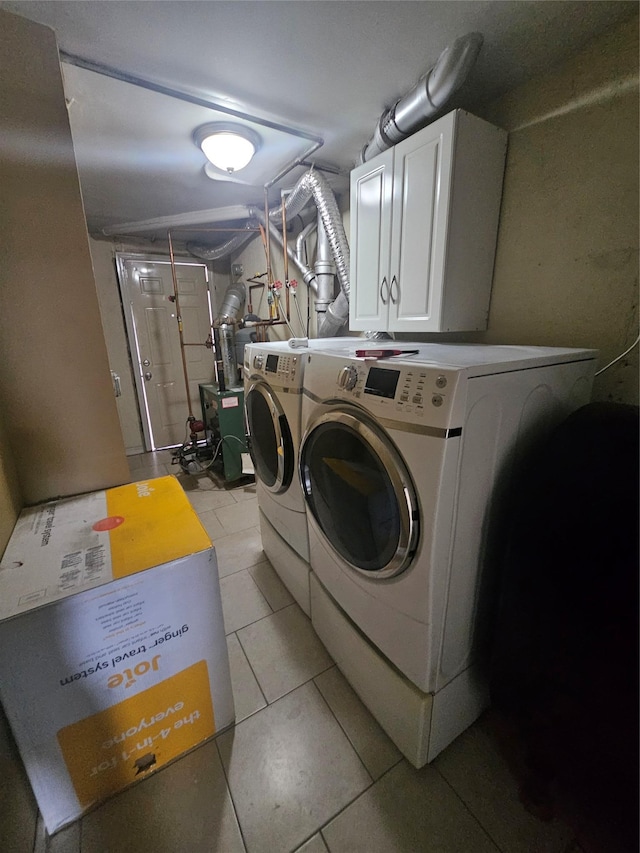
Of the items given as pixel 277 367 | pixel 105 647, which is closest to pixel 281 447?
pixel 277 367

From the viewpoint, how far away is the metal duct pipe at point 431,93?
1095 mm

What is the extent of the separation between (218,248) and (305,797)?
12.8ft

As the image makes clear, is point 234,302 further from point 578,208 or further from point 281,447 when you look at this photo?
point 578,208

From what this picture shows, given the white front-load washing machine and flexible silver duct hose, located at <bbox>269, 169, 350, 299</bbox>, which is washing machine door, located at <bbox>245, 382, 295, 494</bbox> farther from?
flexible silver duct hose, located at <bbox>269, 169, 350, 299</bbox>

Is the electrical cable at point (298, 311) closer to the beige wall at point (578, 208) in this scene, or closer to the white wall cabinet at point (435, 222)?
the white wall cabinet at point (435, 222)

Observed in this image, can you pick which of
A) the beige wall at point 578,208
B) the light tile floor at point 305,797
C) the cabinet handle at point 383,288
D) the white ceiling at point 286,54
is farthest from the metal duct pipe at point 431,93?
the light tile floor at point 305,797

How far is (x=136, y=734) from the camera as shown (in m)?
0.94

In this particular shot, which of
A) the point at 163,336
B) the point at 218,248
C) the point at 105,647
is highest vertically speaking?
the point at 218,248

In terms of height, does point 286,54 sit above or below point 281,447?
above

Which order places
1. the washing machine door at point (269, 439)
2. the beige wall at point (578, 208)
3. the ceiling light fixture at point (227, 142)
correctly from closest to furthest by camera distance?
the beige wall at point (578, 208) < the washing machine door at point (269, 439) < the ceiling light fixture at point (227, 142)

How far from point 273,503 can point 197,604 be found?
748mm

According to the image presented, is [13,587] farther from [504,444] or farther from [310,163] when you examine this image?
[310,163]

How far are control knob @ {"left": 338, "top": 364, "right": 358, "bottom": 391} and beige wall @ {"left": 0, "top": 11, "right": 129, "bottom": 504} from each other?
0.84 m

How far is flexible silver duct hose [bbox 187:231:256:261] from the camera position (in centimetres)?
318
